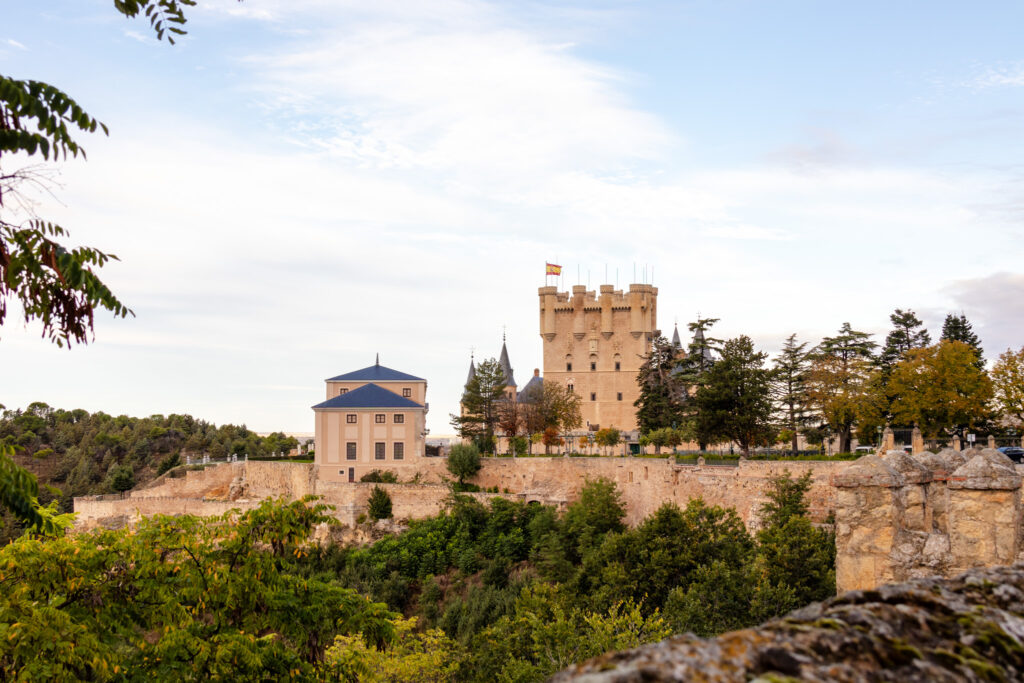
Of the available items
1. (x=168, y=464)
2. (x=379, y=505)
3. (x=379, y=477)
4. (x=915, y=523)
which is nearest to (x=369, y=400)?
(x=379, y=477)

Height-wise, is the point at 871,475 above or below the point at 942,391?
below

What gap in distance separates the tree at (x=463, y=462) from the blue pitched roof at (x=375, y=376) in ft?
33.5

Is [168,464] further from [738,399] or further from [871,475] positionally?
[871,475]

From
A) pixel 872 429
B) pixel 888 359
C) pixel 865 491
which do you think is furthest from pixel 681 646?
pixel 888 359

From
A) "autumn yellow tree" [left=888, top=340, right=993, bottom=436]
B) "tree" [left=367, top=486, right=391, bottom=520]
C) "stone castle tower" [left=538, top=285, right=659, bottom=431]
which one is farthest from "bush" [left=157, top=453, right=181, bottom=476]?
"autumn yellow tree" [left=888, top=340, right=993, bottom=436]

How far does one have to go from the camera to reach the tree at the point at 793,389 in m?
43.6

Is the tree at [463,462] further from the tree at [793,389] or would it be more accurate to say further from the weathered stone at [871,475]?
the weathered stone at [871,475]

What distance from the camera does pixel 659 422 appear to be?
48.8m

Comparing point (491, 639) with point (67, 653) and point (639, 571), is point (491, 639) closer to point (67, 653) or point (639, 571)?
point (639, 571)

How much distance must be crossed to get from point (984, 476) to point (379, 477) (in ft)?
128

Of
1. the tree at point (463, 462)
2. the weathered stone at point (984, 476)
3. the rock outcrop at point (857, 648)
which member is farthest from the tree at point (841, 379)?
the rock outcrop at point (857, 648)

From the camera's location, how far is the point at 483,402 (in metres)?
53.2

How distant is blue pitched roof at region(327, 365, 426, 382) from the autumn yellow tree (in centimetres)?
2749

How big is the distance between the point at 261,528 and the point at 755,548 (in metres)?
18.5
